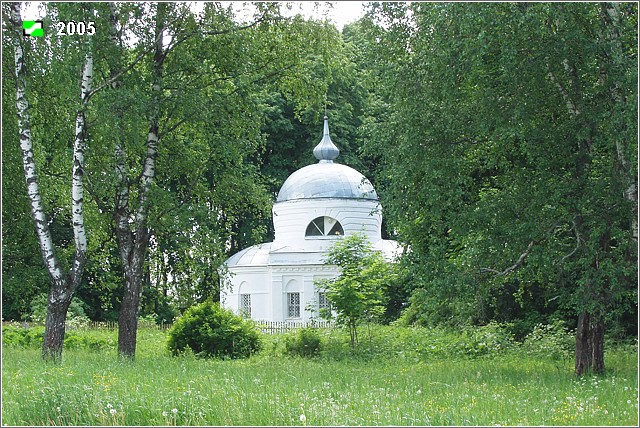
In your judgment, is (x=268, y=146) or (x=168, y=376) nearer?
(x=168, y=376)

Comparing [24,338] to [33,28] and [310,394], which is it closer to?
[33,28]

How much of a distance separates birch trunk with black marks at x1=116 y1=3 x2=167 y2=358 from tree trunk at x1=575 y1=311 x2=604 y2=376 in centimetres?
857

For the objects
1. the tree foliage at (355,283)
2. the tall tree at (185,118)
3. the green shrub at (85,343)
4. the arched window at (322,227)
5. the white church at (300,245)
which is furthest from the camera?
the arched window at (322,227)

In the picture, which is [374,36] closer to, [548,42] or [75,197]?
[548,42]

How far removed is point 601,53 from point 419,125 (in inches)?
127

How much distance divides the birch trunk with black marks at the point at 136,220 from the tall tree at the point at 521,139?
167 inches

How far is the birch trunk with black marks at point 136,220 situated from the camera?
16797 millimetres

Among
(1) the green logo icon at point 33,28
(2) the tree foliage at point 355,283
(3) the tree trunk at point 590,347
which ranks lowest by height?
(3) the tree trunk at point 590,347

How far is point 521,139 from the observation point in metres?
14.7

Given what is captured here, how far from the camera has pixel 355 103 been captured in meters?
46.0

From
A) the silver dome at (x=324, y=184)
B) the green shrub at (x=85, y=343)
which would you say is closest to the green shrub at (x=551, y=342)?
the green shrub at (x=85, y=343)

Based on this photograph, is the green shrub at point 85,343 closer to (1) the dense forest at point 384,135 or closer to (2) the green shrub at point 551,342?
(1) the dense forest at point 384,135

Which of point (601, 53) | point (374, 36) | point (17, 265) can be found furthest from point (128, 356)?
point (601, 53)

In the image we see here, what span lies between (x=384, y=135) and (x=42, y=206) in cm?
646
